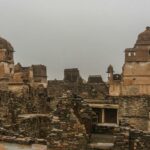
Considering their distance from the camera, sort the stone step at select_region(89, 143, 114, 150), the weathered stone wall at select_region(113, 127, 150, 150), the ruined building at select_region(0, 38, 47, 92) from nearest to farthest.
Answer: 1. the weathered stone wall at select_region(113, 127, 150, 150)
2. the stone step at select_region(89, 143, 114, 150)
3. the ruined building at select_region(0, 38, 47, 92)

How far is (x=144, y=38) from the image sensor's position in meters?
57.6

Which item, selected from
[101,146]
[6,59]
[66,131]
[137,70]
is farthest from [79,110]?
[6,59]

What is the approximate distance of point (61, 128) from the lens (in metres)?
14.1

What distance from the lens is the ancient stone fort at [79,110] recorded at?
1398 cm

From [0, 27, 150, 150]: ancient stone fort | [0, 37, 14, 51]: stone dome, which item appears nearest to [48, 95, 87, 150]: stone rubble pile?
[0, 27, 150, 150]: ancient stone fort

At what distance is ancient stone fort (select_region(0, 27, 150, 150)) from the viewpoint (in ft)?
45.9

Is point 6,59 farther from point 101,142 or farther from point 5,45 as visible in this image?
point 101,142

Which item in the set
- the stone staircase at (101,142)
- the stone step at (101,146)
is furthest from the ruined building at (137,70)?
the stone step at (101,146)

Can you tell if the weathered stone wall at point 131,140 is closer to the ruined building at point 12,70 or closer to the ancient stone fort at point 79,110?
the ancient stone fort at point 79,110

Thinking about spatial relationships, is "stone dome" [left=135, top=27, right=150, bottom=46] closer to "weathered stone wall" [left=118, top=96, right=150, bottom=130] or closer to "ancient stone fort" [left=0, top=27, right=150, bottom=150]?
"ancient stone fort" [left=0, top=27, right=150, bottom=150]

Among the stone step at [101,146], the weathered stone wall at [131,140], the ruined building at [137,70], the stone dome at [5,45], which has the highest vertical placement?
the stone dome at [5,45]

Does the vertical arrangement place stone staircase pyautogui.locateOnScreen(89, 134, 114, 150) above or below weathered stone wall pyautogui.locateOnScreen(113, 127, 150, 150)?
below

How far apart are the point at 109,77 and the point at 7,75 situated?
1391cm

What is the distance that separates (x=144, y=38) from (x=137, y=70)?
375cm
